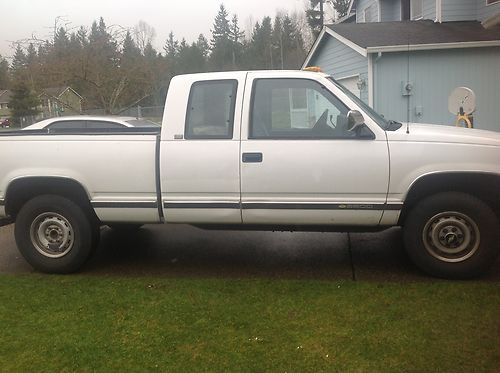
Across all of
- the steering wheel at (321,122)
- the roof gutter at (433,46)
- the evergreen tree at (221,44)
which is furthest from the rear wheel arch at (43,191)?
the evergreen tree at (221,44)

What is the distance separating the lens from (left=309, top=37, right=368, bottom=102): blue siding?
14.7 metres

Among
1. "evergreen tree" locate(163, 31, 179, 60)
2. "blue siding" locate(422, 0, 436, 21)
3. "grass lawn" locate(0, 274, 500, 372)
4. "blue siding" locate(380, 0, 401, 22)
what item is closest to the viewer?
"grass lawn" locate(0, 274, 500, 372)

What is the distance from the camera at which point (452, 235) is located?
497 cm

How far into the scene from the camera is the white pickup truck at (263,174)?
488 cm

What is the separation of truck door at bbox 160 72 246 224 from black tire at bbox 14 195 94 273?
3.07ft

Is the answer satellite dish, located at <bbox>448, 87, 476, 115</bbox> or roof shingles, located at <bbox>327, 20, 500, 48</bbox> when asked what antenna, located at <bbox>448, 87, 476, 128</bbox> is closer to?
satellite dish, located at <bbox>448, 87, 476, 115</bbox>

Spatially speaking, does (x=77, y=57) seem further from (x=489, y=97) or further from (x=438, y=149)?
(x=438, y=149)

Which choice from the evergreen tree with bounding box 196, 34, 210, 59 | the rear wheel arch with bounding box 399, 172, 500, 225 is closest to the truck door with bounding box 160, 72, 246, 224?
the rear wheel arch with bounding box 399, 172, 500, 225

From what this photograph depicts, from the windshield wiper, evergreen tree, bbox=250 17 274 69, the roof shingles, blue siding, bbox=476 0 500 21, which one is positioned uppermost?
evergreen tree, bbox=250 17 274 69

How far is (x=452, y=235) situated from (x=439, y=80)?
376 inches

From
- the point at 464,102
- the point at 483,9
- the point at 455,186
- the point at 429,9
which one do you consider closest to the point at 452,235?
the point at 455,186

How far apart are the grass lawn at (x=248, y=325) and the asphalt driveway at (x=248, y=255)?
0.36 metres

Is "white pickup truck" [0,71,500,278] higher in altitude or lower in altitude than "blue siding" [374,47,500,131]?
lower

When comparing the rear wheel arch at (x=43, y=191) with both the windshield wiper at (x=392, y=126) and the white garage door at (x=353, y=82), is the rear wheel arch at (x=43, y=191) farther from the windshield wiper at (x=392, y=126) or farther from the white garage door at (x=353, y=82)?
the white garage door at (x=353, y=82)
